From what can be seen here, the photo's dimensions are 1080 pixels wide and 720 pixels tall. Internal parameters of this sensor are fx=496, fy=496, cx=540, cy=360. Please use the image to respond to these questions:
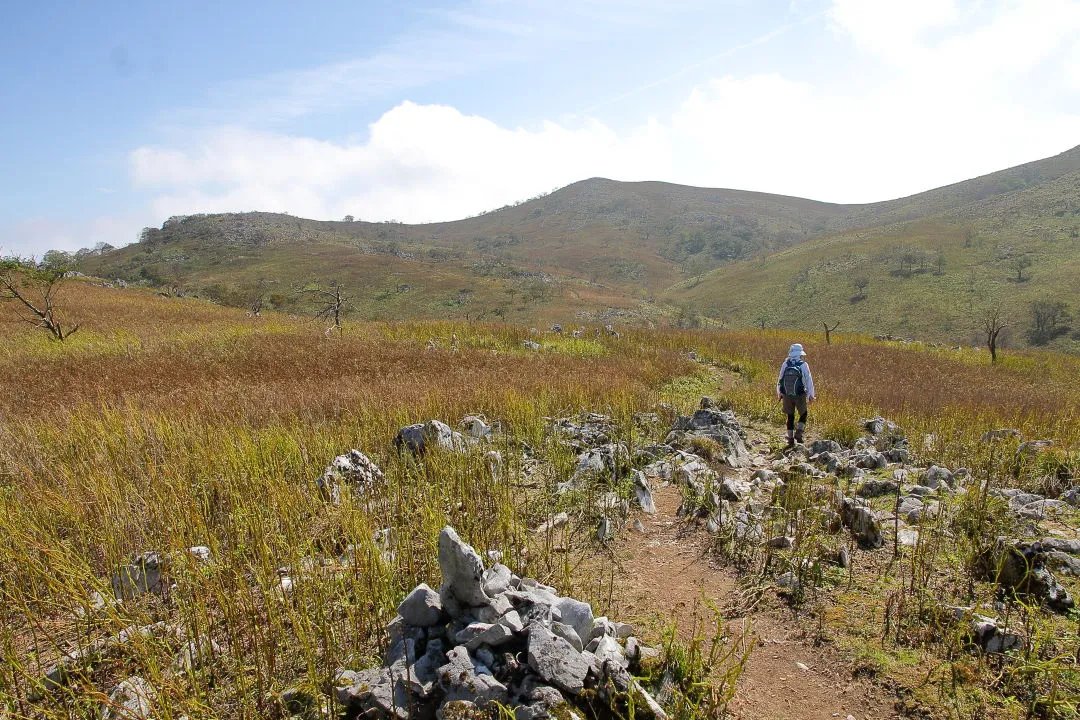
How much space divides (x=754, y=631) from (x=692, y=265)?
339ft

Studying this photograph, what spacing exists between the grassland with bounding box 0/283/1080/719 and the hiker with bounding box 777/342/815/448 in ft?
3.62

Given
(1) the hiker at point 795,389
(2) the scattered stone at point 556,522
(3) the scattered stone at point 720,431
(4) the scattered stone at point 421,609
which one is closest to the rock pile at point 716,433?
(3) the scattered stone at point 720,431

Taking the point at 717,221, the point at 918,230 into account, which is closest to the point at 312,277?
the point at 918,230

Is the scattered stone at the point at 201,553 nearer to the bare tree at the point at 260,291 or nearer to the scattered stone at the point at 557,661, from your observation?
the scattered stone at the point at 557,661

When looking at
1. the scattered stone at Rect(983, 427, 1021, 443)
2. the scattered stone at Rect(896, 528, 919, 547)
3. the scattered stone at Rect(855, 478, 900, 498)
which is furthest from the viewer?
the scattered stone at Rect(983, 427, 1021, 443)

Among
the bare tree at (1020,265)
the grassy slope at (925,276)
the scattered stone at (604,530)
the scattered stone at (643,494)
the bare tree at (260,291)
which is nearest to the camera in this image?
the scattered stone at (604,530)

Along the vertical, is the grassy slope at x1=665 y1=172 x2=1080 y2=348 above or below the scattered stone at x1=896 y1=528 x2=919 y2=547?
above

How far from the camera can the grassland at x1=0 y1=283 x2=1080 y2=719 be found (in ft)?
9.30

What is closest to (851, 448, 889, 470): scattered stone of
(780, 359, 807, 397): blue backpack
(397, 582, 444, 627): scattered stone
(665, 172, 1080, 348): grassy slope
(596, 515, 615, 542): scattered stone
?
(780, 359, 807, 397): blue backpack

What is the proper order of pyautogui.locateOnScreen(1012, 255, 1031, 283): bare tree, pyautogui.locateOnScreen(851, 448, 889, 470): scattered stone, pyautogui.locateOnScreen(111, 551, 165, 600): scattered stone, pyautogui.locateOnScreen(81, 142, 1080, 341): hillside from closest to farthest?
pyautogui.locateOnScreen(111, 551, 165, 600): scattered stone → pyautogui.locateOnScreen(851, 448, 889, 470): scattered stone → pyautogui.locateOnScreen(1012, 255, 1031, 283): bare tree → pyautogui.locateOnScreen(81, 142, 1080, 341): hillside

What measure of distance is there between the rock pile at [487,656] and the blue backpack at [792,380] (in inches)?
255

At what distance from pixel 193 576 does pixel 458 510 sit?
194 centimetres

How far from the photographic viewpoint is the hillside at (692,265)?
145 feet

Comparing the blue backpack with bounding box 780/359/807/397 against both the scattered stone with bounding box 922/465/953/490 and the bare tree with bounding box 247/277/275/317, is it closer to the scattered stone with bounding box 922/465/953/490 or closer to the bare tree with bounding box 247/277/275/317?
the scattered stone with bounding box 922/465/953/490
